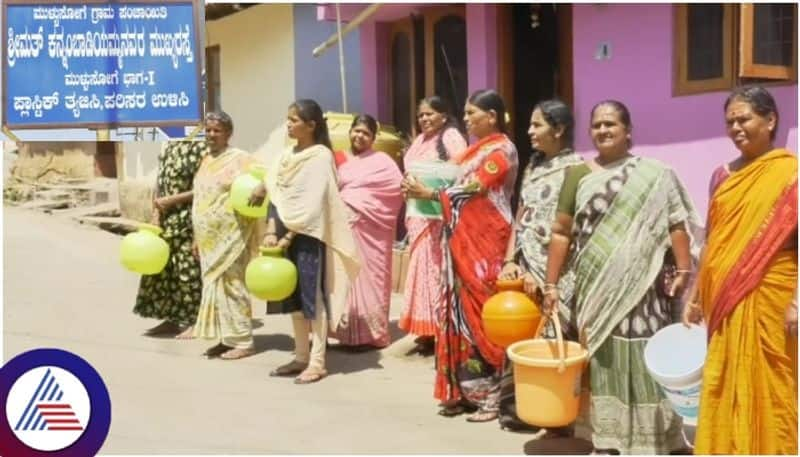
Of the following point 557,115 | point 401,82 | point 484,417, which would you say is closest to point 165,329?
point 484,417

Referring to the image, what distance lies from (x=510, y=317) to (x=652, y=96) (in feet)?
9.14

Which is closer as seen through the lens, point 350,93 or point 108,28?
point 108,28

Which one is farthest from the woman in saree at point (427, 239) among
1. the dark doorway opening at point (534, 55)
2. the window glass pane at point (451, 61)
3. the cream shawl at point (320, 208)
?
the window glass pane at point (451, 61)

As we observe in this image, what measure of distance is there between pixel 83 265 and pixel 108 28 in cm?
575

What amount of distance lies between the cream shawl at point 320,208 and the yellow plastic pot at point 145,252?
1.22m

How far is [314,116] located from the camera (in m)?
5.47

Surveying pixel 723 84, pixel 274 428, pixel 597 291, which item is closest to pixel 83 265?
pixel 274 428

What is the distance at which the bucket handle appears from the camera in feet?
12.3

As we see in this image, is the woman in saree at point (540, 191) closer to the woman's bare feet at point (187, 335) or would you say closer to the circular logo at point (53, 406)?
the circular logo at point (53, 406)

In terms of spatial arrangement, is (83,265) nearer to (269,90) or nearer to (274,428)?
(269,90)

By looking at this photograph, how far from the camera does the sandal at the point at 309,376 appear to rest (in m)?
5.58

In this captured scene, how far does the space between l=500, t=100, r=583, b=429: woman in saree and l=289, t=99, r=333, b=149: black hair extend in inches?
61.0

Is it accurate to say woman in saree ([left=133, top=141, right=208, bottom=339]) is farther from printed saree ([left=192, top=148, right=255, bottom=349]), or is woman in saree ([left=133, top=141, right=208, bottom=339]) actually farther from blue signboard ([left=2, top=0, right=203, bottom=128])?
blue signboard ([left=2, top=0, right=203, bottom=128])

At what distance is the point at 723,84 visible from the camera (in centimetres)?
579
